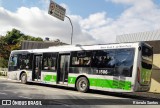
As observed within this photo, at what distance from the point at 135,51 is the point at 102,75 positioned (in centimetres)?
264

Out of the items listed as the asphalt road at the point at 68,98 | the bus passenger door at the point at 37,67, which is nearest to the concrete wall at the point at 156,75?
the asphalt road at the point at 68,98

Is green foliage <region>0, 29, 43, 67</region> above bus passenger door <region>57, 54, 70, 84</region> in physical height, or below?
above

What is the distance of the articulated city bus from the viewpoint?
17.7 metres

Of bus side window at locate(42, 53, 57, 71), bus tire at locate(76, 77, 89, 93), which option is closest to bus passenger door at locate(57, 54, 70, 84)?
bus side window at locate(42, 53, 57, 71)

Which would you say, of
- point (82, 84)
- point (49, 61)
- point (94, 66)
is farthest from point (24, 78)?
point (94, 66)

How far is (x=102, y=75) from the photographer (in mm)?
19109

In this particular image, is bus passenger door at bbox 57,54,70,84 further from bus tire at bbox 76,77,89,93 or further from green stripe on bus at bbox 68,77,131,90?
green stripe on bus at bbox 68,77,131,90

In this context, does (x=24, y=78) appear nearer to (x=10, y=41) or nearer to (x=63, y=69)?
(x=63, y=69)

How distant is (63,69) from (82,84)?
2069mm

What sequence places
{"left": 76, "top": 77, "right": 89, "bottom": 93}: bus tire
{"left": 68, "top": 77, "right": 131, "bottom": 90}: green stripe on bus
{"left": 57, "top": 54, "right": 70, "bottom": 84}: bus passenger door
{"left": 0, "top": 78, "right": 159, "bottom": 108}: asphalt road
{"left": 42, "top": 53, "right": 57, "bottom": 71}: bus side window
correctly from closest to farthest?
{"left": 0, "top": 78, "right": 159, "bottom": 108}: asphalt road → {"left": 68, "top": 77, "right": 131, "bottom": 90}: green stripe on bus → {"left": 76, "top": 77, "right": 89, "bottom": 93}: bus tire → {"left": 57, "top": 54, "right": 70, "bottom": 84}: bus passenger door → {"left": 42, "top": 53, "right": 57, "bottom": 71}: bus side window

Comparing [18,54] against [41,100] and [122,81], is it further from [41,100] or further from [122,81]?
[41,100]

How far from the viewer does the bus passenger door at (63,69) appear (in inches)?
847

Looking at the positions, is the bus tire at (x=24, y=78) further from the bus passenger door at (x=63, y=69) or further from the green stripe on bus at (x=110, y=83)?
Answer: the green stripe on bus at (x=110, y=83)

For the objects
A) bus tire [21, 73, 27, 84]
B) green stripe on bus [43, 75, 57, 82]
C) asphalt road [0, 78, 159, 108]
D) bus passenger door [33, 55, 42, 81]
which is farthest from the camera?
bus tire [21, 73, 27, 84]
